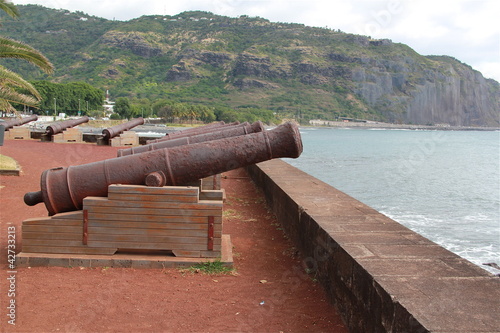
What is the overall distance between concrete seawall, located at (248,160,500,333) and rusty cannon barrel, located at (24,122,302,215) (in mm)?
885

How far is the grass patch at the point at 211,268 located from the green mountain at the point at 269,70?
11339 cm

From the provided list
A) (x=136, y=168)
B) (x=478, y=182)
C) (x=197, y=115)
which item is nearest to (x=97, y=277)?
(x=136, y=168)

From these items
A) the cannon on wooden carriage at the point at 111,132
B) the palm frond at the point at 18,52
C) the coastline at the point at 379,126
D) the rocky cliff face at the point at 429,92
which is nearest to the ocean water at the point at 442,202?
the cannon on wooden carriage at the point at 111,132

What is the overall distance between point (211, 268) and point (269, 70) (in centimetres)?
14474

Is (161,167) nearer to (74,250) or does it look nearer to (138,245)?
(138,245)

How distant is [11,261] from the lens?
470cm

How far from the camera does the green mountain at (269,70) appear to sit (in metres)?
129

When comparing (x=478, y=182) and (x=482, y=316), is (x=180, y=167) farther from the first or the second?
(x=478, y=182)

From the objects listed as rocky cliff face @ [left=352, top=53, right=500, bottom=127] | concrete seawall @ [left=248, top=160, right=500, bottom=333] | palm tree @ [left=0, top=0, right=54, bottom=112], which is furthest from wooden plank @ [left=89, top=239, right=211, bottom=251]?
rocky cliff face @ [left=352, top=53, right=500, bottom=127]

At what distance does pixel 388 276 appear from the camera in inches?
128

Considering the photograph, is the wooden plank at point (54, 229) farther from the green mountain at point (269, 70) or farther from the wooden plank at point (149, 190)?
the green mountain at point (269, 70)

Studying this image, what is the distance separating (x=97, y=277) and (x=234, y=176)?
8584 mm

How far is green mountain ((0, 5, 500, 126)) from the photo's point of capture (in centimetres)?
12862

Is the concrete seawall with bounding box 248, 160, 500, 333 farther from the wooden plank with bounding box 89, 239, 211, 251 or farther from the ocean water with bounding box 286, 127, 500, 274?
the ocean water with bounding box 286, 127, 500, 274
